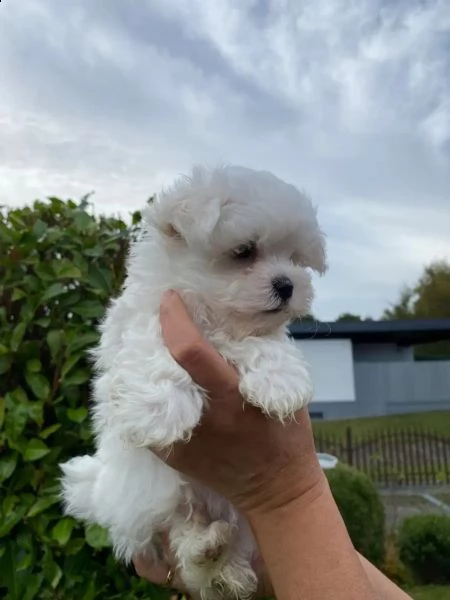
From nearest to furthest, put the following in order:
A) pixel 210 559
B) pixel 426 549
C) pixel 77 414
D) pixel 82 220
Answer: pixel 210 559 → pixel 77 414 → pixel 82 220 → pixel 426 549

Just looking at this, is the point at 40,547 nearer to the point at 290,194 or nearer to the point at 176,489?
the point at 176,489

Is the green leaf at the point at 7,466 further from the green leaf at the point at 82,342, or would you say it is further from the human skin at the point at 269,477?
the human skin at the point at 269,477

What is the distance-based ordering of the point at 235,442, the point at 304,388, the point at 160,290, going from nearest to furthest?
the point at 235,442 → the point at 304,388 → the point at 160,290

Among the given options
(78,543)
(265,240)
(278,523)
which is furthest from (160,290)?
(78,543)

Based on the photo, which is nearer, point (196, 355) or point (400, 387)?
point (196, 355)

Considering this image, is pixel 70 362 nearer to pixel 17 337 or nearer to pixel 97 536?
pixel 17 337

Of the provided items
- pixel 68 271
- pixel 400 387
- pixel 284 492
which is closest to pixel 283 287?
pixel 284 492
